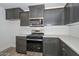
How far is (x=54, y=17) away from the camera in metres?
3.21

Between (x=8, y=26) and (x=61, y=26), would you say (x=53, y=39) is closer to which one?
(x=61, y=26)

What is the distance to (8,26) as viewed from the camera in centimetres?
434

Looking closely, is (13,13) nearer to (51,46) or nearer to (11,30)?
(11,30)

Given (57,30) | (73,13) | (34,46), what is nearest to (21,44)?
(34,46)

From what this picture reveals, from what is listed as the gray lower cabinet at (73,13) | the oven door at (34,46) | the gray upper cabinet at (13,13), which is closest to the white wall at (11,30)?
the gray upper cabinet at (13,13)

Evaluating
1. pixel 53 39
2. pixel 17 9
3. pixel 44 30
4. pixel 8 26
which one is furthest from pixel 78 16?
pixel 8 26

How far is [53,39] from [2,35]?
2.55 metres

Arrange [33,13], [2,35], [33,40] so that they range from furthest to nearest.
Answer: [2,35] < [33,13] < [33,40]

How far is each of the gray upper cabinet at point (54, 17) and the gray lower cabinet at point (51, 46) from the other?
29.9 inches

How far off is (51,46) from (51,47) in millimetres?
30

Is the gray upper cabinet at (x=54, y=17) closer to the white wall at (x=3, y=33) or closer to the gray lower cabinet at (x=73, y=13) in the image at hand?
the gray lower cabinet at (x=73, y=13)

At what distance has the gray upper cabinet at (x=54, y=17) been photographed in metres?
3.14

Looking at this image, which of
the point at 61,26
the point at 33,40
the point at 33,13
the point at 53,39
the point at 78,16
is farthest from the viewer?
the point at 61,26

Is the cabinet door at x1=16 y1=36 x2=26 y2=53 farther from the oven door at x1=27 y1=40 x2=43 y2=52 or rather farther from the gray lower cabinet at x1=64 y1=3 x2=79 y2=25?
the gray lower cabinet at x1=64 y1=3 x2=79 y2=25
